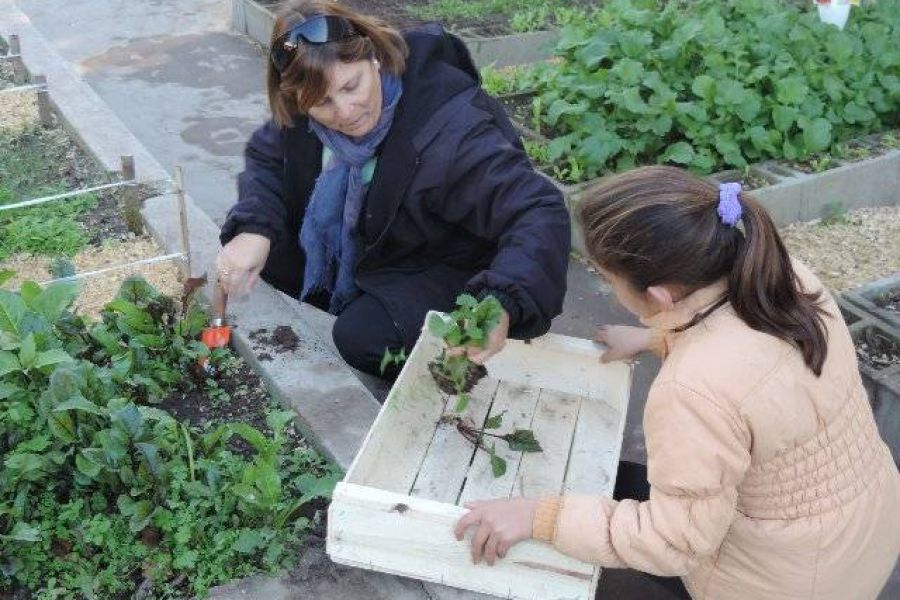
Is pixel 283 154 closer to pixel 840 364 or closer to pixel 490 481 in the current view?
pixel 490 481

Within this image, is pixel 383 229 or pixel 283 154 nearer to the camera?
pixel 383 229

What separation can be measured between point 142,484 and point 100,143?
2.42 meters

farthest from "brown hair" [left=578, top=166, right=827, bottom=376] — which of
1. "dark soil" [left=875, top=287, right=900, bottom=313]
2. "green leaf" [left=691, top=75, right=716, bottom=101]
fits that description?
"green leaf" [left=691, top=75, right=716, bottom=101]

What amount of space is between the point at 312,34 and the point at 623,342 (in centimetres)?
112

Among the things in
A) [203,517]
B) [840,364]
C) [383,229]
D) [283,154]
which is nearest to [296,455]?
[203,517]

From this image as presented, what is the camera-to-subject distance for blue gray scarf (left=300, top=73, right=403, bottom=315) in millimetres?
2680

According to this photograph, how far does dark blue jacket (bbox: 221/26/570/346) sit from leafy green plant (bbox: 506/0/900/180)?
1399mm

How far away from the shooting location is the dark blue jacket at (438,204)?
242 cm

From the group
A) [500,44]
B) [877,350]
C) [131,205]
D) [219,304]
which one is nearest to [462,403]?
[219,304]

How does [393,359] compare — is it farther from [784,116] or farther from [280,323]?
[784,116]

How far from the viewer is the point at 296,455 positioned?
8.29 feet

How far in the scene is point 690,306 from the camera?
180 centimetres

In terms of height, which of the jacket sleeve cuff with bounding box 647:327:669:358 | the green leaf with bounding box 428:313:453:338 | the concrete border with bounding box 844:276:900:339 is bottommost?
the concrete border with bounding box 844:276:900:339

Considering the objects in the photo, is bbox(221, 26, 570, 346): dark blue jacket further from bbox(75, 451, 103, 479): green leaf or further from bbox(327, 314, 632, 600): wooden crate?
bbox(75, 451, 103, 479): green leaf
